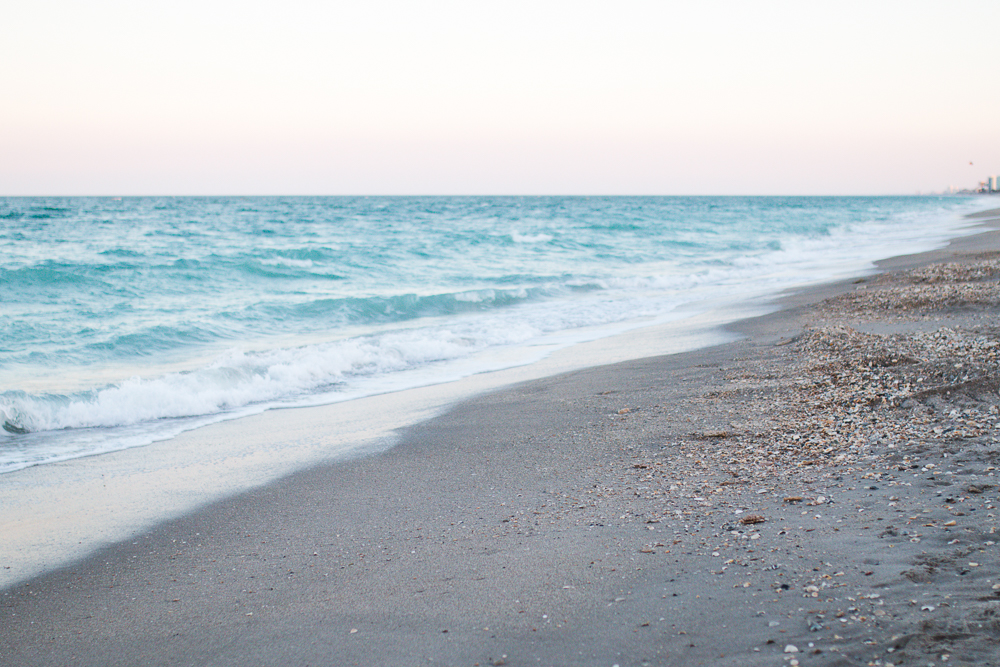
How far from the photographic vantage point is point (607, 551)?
9.16 feet

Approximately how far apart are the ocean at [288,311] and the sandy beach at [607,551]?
2721 millimetres

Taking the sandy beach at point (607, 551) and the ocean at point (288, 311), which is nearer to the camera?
the sandy beach at point (607, 551)

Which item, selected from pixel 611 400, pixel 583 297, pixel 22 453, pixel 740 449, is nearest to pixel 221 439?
pixel 22 453

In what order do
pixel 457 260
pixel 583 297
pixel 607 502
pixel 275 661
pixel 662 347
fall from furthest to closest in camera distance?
pixel 457 260
pixel 583 297
pixel 662 347
pixel 607 502
pixel 275 661

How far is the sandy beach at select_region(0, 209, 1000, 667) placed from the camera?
7.06ft

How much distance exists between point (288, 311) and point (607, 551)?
11.0 m

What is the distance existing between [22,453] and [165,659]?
12.5ft

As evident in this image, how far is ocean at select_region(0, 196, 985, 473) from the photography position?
21.3 feet

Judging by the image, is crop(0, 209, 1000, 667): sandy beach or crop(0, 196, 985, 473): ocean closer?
crop(0, 209, 1000, 667): sandy beach

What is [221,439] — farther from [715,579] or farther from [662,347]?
[662,347]

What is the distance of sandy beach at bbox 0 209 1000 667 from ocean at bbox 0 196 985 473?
8.93 ft

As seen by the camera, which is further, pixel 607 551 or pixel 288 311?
pixel 288 311

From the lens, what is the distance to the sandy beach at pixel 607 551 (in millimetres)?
2152

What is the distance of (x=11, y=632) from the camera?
2.61 meters
